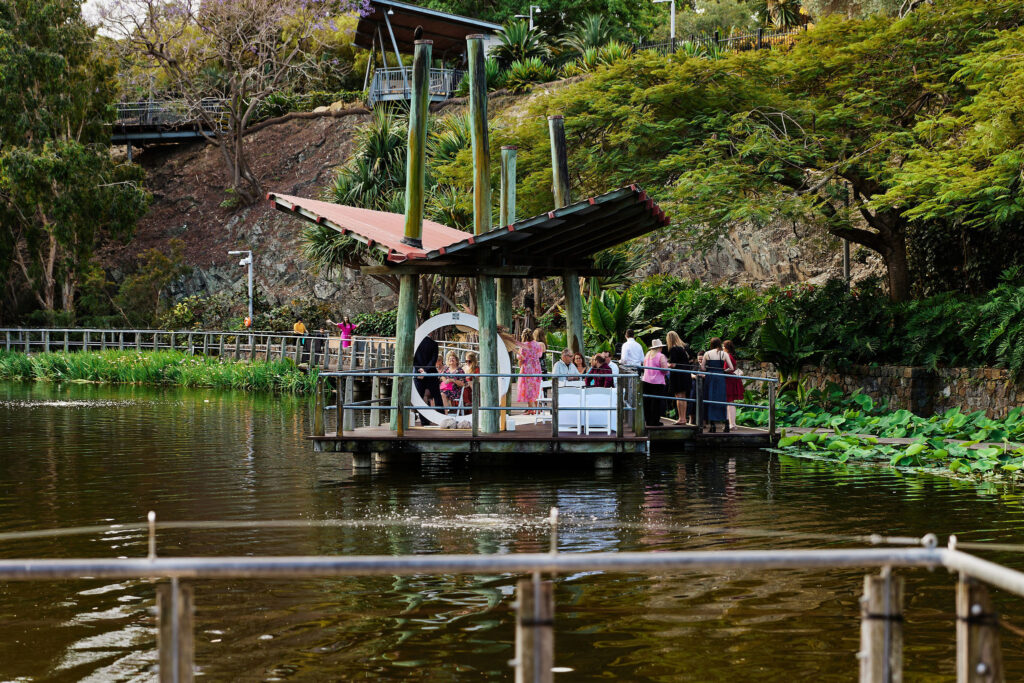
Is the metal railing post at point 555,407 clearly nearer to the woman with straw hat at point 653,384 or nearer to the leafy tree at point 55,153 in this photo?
the woman with straw hat at point 653,384

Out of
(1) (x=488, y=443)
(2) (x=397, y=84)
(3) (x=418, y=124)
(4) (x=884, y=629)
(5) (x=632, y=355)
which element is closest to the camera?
(4) (x=884, y=629)

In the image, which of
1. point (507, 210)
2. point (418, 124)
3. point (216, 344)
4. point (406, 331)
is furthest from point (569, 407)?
point (216, 344)

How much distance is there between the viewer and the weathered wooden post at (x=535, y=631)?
13.2 ft

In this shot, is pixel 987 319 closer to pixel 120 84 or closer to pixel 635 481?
pixel 635 481

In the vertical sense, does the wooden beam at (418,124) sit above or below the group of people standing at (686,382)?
above

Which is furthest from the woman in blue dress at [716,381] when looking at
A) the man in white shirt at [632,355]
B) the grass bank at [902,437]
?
the man in white shirt at [632,355]

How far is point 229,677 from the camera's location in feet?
23.8

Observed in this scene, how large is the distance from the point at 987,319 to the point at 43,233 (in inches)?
1578

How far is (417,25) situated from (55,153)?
16860 mm

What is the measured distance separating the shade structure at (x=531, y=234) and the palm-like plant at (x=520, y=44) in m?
33.7

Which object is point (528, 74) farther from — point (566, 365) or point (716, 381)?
point (566, 365)

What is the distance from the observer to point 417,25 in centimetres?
5112

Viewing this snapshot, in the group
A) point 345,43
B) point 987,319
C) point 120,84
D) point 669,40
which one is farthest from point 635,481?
point 345,43

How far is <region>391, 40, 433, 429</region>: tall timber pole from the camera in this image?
16.4 metres
